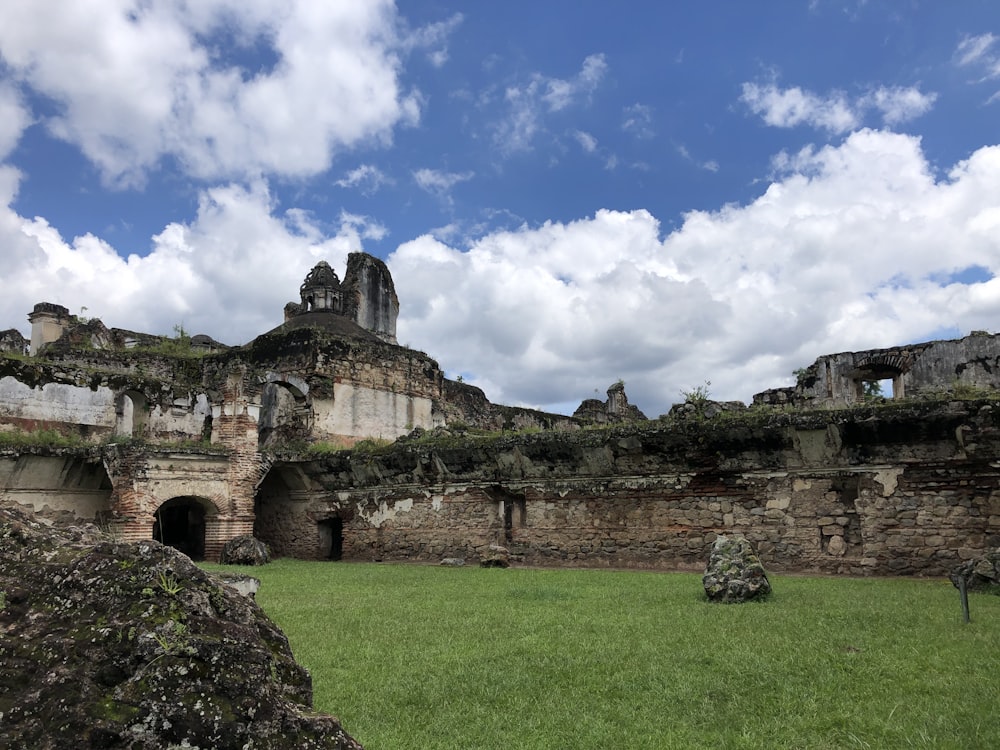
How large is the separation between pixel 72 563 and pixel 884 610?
745 cm

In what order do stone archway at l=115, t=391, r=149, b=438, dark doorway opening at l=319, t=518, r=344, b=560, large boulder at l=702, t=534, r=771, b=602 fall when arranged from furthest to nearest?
stone archway at l=115, t=391, r=149, b=438
dark doorway opening at l=319, t=518, r=344, b=560
large boulder at l=702, t=534, r=771, b=602

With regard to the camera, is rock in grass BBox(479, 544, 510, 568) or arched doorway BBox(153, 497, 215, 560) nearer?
rock in grass BBox(479, 544, 510, 568)

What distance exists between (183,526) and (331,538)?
4857 millimetres

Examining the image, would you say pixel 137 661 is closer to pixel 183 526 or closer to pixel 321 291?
pixel 183 526

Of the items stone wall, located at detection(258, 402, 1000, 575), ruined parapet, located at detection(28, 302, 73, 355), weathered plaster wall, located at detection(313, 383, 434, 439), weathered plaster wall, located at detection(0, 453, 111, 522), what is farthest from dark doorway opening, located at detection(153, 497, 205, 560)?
ruined parapet, located at detection(28, 302, 73, 355)

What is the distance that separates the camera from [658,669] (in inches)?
209

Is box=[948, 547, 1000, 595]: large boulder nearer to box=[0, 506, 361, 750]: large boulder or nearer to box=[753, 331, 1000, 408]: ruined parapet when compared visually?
box=[753, 331, 1000, 408]: ruined parapet

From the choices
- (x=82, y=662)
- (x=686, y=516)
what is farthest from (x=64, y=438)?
(x=82, y=662)

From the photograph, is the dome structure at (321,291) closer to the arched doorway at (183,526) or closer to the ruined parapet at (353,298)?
the ruined parapet at (353,298)

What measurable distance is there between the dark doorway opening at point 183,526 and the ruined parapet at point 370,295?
1029 centimetres

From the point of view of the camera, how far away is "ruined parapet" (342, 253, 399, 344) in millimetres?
27984

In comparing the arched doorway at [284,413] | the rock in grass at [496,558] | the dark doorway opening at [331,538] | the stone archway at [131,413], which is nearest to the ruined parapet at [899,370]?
the rock in grass at [496,558]

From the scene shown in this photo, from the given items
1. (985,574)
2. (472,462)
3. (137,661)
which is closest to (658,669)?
(137,661)

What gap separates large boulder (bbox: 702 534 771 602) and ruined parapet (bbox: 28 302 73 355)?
24922 mm
